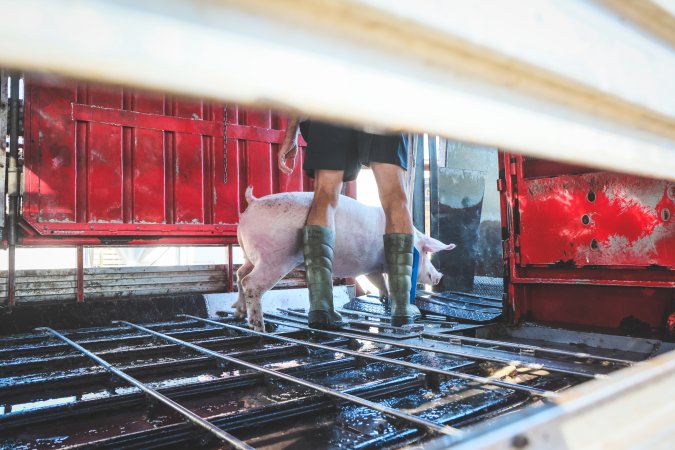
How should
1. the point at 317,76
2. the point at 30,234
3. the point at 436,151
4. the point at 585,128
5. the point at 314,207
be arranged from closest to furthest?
the point at 317,76
the point at 585,128
the point at 314,207
the point at 30,234
the point at 436,151

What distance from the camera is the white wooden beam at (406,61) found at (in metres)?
0.35

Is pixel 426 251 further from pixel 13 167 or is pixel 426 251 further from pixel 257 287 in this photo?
pixel 13 167

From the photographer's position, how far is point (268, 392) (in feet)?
5.05

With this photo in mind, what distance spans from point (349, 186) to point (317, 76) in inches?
166

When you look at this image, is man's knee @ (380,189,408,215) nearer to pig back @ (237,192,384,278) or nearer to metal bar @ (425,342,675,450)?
pig back @ (237,192,384,278)

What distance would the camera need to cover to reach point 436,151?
209 inches

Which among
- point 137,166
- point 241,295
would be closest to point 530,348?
point 241,295

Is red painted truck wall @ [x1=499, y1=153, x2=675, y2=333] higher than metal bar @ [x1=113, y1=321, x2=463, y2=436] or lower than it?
higher

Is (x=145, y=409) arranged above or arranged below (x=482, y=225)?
below

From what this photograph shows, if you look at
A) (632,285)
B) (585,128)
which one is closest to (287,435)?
(585,128)

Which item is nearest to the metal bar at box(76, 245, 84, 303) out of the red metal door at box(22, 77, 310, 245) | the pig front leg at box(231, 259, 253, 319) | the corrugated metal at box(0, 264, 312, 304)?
the corrugated metal at box(0, 264, 312, 304)

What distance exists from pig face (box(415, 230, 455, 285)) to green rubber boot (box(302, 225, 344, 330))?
1.11m

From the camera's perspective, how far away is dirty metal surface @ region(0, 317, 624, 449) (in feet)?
3.84

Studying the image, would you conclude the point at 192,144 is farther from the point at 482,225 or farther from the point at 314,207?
the point at 482,225
